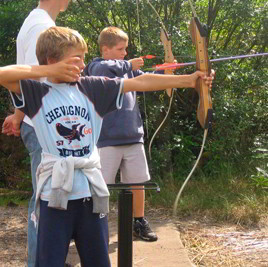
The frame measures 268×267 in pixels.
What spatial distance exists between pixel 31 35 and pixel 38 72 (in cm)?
63

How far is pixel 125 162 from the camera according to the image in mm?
4094

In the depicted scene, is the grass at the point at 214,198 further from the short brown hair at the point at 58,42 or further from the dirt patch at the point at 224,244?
the short brown hair at the point at 58,42

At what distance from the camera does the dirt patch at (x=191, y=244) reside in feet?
12.5

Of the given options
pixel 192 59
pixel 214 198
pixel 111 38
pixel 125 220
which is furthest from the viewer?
pixel 192 59

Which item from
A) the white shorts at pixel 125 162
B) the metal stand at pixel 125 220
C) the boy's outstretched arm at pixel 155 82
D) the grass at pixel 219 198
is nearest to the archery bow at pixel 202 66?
the boy's outstretched arm at pixel 155 82

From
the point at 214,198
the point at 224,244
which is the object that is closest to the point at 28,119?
the point at 224,244

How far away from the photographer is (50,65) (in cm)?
248

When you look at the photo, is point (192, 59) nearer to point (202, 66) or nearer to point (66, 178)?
point (202, 66)

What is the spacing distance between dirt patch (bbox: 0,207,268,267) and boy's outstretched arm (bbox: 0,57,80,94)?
1.68 metres

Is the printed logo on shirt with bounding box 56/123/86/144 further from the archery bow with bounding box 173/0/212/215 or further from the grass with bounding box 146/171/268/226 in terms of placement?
the grass with bounding box 146/171/268/226

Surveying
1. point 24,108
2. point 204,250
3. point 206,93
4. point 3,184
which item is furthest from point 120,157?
point 3,184

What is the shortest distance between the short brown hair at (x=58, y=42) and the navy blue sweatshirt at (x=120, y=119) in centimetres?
129

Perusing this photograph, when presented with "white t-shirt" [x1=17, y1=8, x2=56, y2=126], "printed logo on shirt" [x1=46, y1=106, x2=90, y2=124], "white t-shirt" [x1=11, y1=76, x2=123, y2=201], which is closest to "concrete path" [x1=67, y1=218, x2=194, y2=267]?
"white t-shirt" [x1=17, y1=8, x2=56, y2=126]

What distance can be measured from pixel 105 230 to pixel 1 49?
153 inches
